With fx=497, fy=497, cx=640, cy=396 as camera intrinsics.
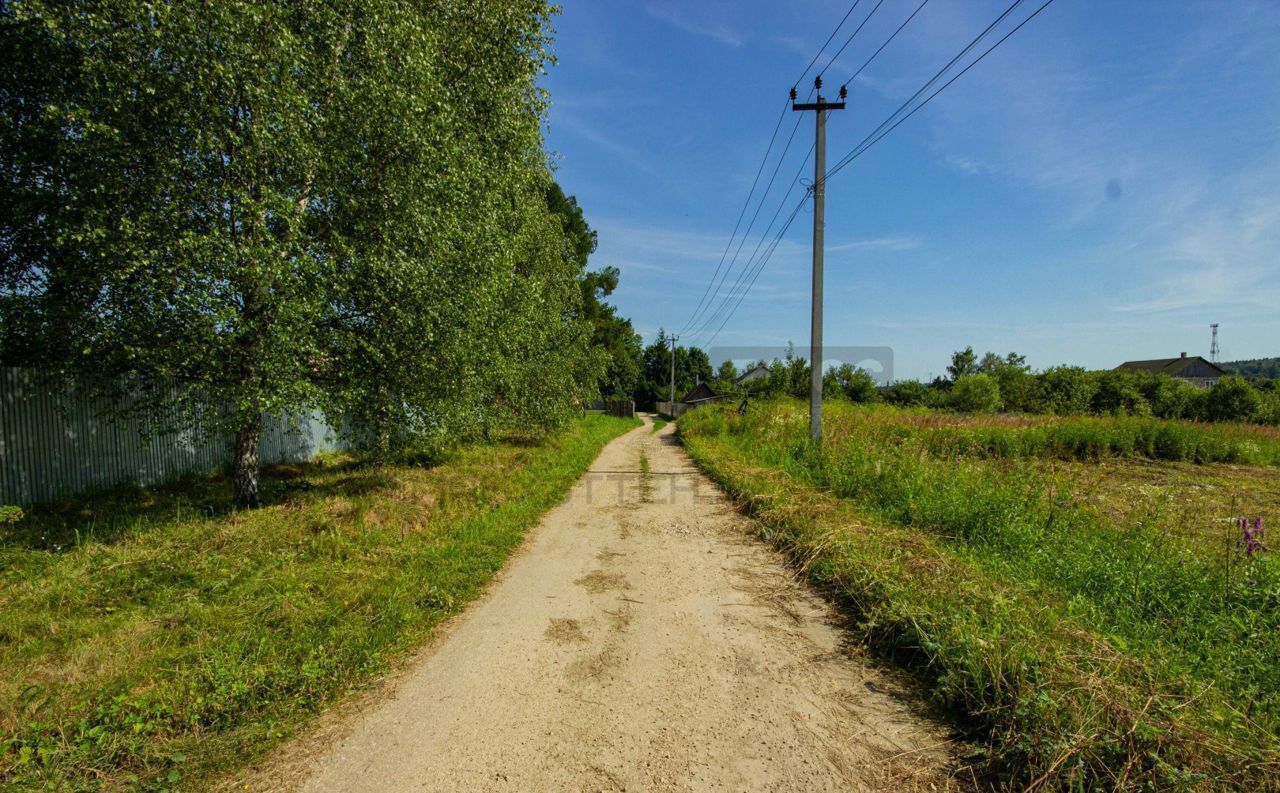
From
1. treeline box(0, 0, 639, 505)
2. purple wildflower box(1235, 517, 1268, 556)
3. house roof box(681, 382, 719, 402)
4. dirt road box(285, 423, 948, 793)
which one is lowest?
dirt road box(285, 423, 948, 793)

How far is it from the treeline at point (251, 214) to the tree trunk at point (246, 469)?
29mm

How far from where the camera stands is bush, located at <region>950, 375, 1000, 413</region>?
30.2 meters

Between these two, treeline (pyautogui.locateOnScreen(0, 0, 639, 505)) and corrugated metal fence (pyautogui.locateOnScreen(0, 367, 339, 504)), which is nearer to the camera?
treeline (pyautogui.locateOnScreen(0, 0, 639, 505))

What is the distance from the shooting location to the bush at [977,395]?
99.1 feet

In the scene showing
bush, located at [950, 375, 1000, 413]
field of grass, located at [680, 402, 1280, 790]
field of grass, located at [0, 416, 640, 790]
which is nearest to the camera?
field of grass, located at [680, 402, 1280, 790]

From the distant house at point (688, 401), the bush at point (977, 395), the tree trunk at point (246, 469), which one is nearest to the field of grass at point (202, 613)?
the tree trunk at point (246, 469)

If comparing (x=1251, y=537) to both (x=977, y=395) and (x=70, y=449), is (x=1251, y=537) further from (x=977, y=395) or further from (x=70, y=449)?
(x=977, y=395)

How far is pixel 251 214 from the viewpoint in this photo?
5.76 meters

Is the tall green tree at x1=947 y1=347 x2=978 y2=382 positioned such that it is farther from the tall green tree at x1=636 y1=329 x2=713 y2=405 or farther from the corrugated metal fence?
the corrugated metal fence

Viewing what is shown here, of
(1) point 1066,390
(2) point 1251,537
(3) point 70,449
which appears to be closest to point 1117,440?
(2) point 1251,537

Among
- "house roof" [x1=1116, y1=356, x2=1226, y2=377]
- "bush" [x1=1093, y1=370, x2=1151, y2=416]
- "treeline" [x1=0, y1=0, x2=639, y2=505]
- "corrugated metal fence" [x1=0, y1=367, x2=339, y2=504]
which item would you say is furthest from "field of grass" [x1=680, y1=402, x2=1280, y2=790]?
"house roof" [x1=1116, y1=356, x2=1226, y2=377]

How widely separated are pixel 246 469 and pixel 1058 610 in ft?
30.1

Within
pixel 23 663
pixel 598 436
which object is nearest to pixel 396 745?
pixel 23 663

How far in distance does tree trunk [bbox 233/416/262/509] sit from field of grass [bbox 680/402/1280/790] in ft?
23.4
